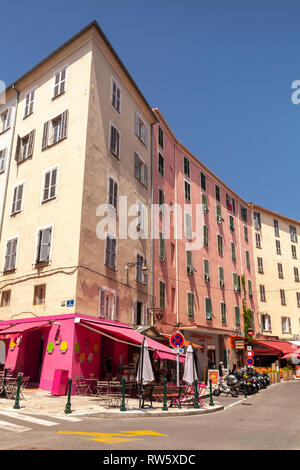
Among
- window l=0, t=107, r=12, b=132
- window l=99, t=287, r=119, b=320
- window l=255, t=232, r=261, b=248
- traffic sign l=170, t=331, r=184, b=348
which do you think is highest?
window l=0, t=107, r=12, b=132

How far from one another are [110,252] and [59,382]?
287 inches

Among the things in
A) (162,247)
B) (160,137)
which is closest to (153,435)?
(162,247)

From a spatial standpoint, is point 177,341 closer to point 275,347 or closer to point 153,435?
point 153,435

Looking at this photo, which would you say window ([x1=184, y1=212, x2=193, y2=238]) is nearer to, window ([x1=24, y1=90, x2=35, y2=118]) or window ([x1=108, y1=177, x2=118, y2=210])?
window ([x1=108, y1=177, x2=118, y2=210])

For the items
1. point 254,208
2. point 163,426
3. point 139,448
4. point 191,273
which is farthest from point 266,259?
point 139,448

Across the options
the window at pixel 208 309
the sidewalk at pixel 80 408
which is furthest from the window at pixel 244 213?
the sidewalk at pixel 80 408

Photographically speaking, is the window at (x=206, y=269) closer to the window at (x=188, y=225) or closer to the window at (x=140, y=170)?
the window at (x=188, y=225)

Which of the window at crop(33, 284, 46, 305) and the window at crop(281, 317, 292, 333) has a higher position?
the window at crop(281, 317, 292, 333)

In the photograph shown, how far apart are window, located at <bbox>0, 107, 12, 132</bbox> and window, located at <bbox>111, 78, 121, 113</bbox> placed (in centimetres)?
712

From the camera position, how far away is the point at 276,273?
42000 mm

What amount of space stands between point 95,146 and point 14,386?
11945 millimetres

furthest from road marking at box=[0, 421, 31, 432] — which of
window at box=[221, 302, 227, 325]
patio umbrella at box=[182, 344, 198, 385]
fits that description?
window at box=[221, 302, 227, 325]

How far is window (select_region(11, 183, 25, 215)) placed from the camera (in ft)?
71.5

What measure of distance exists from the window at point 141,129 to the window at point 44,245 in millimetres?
9877
